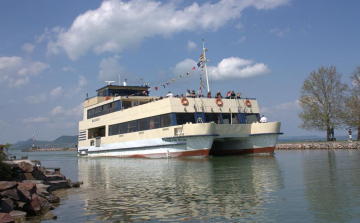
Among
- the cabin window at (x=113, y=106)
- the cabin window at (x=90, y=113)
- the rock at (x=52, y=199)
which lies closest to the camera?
the rock at (x=52, y=199)

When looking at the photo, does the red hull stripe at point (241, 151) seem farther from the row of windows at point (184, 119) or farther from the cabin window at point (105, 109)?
the cabin window at point (105, 109)

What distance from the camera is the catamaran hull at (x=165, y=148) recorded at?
22875mm

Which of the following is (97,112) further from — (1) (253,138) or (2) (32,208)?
(2) (32,208)

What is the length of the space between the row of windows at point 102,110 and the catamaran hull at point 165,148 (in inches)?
134

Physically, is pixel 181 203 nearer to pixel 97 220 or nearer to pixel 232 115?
pixel 97 220

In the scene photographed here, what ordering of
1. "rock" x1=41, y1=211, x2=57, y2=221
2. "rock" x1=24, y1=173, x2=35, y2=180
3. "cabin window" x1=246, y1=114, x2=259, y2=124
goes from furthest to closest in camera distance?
"cabin window" x1=246, y1=114, x2=259, y2=124, "rock" x1=24, y1=173, x2=35, y2=180, "rock" x1=41, y1=211, x2=57, y2=221

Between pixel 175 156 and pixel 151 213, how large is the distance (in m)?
16.8

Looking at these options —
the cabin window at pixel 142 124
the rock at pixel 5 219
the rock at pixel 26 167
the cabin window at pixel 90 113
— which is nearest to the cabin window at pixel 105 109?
the cabin window at pixel 90 113

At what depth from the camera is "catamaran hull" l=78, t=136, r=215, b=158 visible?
22.9 meters

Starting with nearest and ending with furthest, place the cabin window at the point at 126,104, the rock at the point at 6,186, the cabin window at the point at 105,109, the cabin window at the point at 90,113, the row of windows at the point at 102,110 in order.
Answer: the rock at the point at 6,186, the cabin window at the point at 126,104, the row of windows at the point at 102,110, the cabin window at the point at 105,109, the cabin window at the point at 90,113

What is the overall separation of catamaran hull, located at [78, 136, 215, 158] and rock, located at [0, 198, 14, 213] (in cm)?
1633

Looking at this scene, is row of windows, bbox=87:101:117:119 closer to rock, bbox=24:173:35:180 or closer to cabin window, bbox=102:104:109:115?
→ cabin window, bbox=102:104:109:115

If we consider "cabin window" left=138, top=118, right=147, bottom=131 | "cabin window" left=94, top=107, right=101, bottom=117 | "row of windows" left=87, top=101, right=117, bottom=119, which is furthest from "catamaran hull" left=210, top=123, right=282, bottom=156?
"cabin window" left=94, top=107, right=101, bottom=117

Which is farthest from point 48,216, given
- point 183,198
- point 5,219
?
point 183,198
